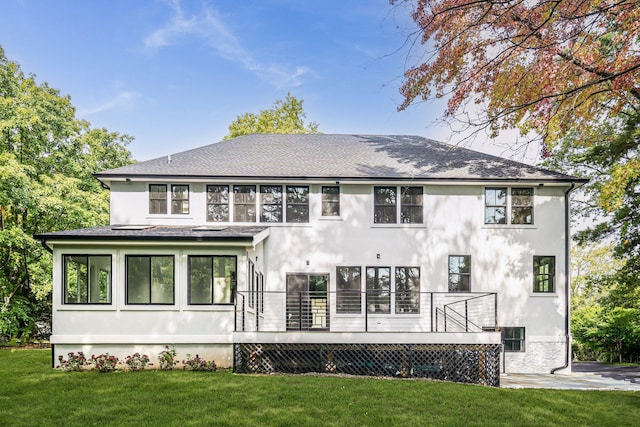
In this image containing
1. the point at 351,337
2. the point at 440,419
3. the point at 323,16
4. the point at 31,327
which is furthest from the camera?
the point at 31,327

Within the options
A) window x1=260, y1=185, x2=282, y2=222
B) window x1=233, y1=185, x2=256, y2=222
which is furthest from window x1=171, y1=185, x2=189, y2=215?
window x1=260, y1=185, x2=282, y2=222

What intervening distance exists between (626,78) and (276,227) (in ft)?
33.0

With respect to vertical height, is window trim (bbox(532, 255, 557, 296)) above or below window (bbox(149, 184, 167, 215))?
below

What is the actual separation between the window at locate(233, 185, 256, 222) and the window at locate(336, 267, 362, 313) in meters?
3.47

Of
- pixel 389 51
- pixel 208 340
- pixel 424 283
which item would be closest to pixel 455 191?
pixel 424 283

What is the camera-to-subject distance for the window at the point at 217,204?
1462 cm

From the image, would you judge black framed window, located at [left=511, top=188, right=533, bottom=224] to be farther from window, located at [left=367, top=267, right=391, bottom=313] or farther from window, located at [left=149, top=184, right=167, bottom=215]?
window, located at [left=149, top=184, right=167, bottom=215]

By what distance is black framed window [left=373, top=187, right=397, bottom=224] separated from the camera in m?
14.9

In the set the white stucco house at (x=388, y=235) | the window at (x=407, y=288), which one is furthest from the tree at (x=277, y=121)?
the window at (x=407, y=288)

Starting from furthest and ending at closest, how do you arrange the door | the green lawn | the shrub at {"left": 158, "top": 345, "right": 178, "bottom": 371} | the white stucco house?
the white stucco house → the door → the shrub at {"left": 158, "top": 345, "right": 178, "bottom": 371} → the green lawn

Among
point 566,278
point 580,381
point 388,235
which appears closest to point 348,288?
point 388,235

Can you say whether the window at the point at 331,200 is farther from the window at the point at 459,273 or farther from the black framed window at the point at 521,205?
the black framed window at the point at 521,205

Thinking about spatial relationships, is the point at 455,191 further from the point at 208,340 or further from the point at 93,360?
the point at 93,360

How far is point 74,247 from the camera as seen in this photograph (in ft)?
36.2
